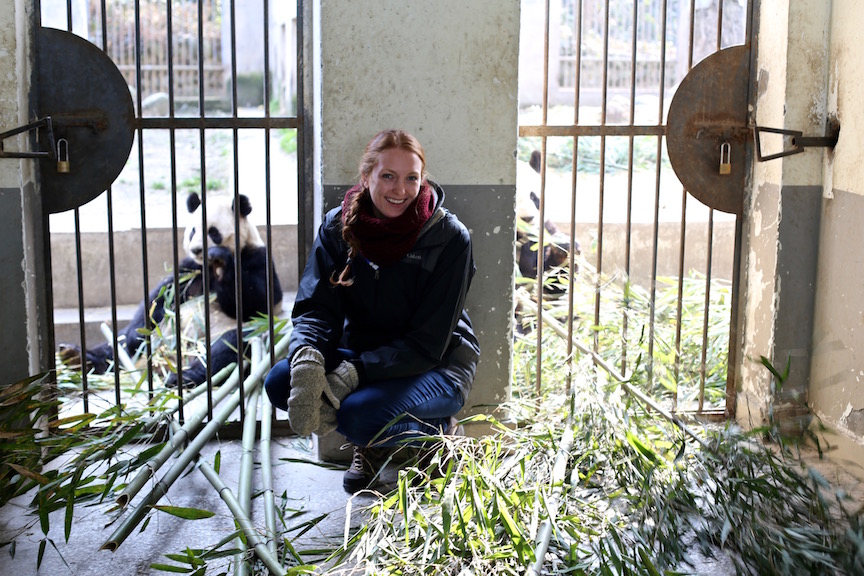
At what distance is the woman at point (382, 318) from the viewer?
3219mm

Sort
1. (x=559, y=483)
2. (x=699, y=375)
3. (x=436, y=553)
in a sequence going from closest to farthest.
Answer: (x=436, y=553), (x=559, y=483), (x=699, y=375)

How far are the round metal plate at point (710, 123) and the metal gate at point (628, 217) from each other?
0.07 m

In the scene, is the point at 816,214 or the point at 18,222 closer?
the point at 18,222

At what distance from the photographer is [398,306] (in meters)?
3.38

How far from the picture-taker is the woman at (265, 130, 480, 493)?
10.6 feet

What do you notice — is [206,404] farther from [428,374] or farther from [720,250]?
[720,250]

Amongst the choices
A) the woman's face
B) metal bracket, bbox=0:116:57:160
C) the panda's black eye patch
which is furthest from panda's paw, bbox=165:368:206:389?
the woman's face

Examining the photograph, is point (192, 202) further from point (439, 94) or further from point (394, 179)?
point (394, 179)

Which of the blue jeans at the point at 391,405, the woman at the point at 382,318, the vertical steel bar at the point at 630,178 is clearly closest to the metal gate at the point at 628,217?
the vertical steel bar at the point at 630,178

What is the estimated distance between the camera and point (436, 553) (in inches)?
104

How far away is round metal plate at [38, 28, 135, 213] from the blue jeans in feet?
3.54

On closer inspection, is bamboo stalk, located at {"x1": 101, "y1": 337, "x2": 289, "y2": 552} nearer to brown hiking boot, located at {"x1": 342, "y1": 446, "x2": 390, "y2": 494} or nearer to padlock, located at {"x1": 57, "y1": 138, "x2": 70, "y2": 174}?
brown hiking boot, located at {"x1": 342, "y1": 446, "x2": 390, "y2": 494}

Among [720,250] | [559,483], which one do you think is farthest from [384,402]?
[720,250]

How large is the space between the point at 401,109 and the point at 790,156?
1.62 metres
